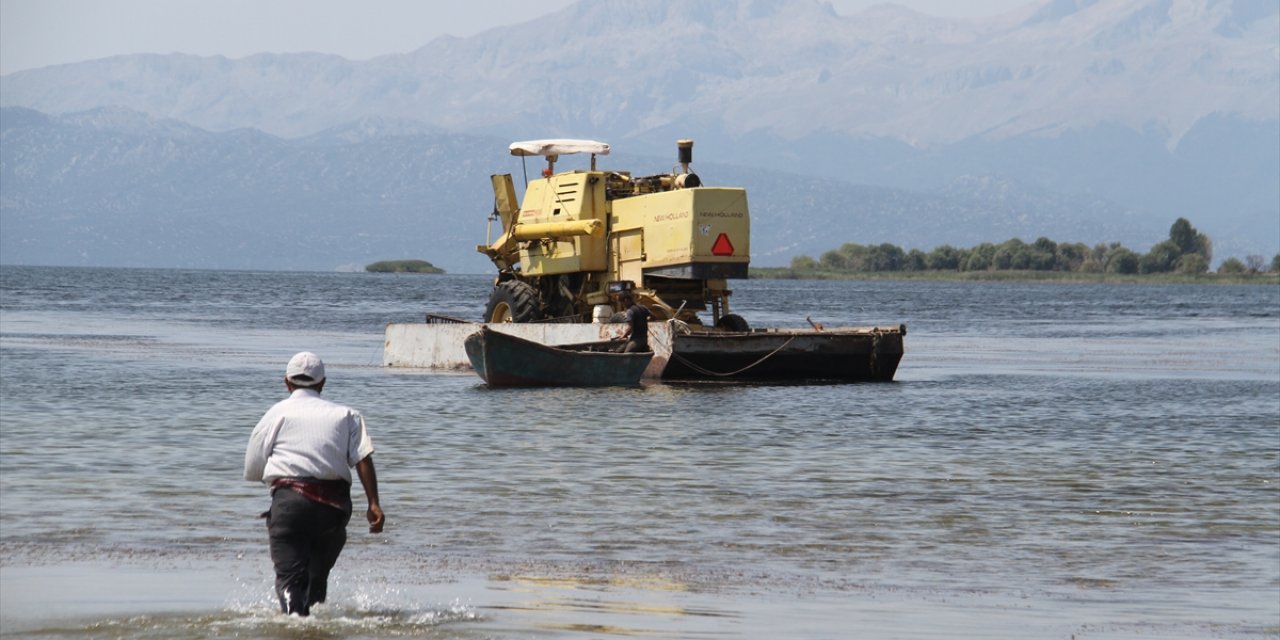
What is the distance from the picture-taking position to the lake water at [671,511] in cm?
1129

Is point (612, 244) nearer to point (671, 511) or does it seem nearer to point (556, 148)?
point (556, 148)

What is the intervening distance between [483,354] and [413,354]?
5.44 metres

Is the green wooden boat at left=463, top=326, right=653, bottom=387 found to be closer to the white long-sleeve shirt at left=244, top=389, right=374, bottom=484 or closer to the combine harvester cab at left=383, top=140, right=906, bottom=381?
the combine harvester cab at left=383, top=140, right=906, bottom=381

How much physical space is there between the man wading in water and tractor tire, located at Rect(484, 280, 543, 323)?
69.4 ft

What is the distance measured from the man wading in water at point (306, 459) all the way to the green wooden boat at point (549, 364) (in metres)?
17.9

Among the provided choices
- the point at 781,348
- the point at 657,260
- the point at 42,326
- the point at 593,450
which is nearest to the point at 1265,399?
the point at 781,348

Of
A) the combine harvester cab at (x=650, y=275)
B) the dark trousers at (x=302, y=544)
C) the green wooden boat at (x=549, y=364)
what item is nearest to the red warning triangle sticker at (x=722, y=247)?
the combine harvester cab at (x=650, y=275)

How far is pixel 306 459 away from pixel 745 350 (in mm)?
19704

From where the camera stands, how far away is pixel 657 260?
1171 inches

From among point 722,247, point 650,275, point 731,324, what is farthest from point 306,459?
point 731,324

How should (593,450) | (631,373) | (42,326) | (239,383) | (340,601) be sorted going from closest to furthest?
(340,601), (593,450), (631,373), (239,383), (42,326)

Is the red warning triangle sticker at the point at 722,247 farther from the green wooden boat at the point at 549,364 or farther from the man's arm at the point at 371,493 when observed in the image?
the man's arm at the point at 371,493

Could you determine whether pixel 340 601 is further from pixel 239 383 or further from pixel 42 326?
pixel 42 326

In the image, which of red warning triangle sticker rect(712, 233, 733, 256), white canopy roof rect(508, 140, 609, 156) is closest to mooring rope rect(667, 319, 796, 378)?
red warning triangle sticker rect(712, 233, 733, 256)
